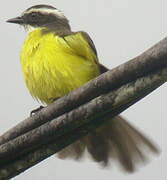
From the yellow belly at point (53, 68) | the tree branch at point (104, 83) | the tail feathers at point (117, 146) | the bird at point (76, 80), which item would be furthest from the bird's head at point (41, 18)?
the tree branch at point (104, 83)

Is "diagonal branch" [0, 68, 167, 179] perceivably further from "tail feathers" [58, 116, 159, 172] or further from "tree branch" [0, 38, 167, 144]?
"tail feathers" [58, 116, 159, 172]

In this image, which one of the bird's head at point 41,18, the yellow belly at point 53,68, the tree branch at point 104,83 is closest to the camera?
the tree branch at point 104,83

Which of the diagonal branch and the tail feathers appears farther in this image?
the tail feathers

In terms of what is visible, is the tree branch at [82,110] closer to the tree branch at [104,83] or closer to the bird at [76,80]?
the tree branch at [104,83]

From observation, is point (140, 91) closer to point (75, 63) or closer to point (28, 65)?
point (75, 63)

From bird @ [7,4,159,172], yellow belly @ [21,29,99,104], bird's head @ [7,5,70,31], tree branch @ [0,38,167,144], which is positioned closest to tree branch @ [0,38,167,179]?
tree branch @ [0,38,167,144]

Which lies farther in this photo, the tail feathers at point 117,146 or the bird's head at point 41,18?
the bird's head at point 41,18

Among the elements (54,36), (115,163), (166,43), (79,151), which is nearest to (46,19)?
(54,36)

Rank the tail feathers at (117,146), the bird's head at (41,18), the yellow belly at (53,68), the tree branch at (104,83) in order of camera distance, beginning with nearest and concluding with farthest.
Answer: the tree branch at (104,83) < the tail feathers at (117,146) < the yellow belly at (53,68) < the bird's head at (41,18)
